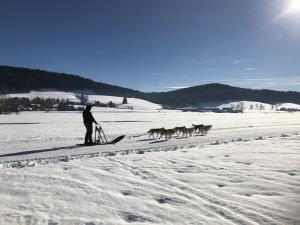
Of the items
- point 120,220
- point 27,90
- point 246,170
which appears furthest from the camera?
point 27,90

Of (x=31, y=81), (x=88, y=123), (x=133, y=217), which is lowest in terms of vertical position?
(x=133, y=217)

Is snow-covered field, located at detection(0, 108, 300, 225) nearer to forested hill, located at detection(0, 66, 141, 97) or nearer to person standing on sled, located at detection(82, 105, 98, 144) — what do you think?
person standing on sled, located at detection(82, 105, 98, 144)

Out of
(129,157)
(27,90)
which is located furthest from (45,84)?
(129,157)

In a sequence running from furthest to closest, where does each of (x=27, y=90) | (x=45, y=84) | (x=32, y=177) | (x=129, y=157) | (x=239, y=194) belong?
(x=45, y=84), (x=27, y=90), (x=129, y=157), (x=32, y=177), (x=239, y=194)

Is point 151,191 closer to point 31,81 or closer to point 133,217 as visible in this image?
point 133,217

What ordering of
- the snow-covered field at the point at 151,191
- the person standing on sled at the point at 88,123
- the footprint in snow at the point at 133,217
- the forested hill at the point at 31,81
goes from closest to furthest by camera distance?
the footprint in snow at the point at 133,217
the snow-covered field at the point at 151,191
the person standing on sled at the point at 88,123
the forested hill at the point at 31,81

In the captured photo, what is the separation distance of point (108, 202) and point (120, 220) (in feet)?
2.68

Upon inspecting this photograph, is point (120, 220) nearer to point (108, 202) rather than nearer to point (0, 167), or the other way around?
point (108, 202)

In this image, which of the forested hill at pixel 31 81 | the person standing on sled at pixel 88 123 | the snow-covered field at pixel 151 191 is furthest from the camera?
the forested hill at pixel 31 81

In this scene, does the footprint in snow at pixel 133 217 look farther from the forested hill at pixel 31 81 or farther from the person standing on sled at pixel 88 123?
the forested hill at pixel 31 81

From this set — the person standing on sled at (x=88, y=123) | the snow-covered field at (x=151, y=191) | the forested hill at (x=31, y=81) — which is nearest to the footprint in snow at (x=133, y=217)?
the snow-covered field at (x=151, y=191)

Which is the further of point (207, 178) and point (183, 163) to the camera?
point (183, 163)

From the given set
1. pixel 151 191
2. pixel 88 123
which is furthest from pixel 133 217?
pixel 88 123

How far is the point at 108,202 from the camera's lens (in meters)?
6.24
